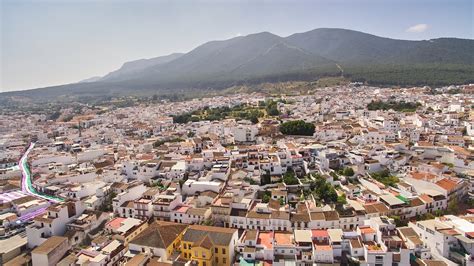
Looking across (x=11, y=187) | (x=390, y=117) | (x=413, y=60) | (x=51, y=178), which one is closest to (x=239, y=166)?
(x=51, y=178)

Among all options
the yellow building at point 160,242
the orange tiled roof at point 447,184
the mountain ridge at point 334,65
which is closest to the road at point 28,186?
the yellow building at point 160,242

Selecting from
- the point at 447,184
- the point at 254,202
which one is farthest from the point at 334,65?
the point at 254,202

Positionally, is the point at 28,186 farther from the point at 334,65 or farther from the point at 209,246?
the point at 334,65

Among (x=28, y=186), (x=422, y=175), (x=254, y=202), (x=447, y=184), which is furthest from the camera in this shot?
(x=28, y=186)

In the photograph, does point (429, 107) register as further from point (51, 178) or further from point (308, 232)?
point (51, 178)

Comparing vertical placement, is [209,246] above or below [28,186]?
below

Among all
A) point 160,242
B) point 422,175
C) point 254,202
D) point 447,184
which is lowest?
point 160,242

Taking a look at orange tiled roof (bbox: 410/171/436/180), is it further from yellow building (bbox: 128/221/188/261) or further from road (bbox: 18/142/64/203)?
road (bbox: 18/142/64/203)

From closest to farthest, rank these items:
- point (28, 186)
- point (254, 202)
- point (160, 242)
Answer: point (160, 242) → point (254, 202) → point (28, 186)
